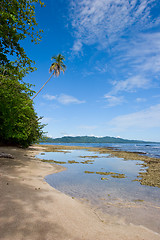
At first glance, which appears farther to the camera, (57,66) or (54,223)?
(57,66)

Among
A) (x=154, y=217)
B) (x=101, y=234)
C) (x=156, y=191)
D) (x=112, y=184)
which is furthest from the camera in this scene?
(x=112, y=184)

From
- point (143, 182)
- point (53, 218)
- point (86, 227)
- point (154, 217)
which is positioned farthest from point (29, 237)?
point (143, 182)

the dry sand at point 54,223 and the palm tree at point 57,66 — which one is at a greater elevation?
the palm tree at point 57,66

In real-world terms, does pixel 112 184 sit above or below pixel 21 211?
below

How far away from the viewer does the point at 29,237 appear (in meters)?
3.36

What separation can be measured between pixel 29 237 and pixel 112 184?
7.67 meters

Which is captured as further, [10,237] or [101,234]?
[101,234]

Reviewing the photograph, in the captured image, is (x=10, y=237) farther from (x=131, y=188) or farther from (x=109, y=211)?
(x=131, y=188)

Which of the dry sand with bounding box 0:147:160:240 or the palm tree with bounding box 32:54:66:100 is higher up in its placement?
the palm tree with bounding box 32:54:66:100

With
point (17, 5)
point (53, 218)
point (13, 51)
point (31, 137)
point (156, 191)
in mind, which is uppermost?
point (17, 5)

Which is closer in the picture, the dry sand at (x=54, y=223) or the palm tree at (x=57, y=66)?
the dry sand at (x=54, y=223)

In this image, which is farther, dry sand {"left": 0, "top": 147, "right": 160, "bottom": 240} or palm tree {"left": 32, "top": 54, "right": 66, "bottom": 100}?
palm tree {"left": 32, "top": 54, "right": 66, "bottom": 100}

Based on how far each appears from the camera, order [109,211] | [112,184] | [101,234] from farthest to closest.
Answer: [112,184] < [109,211] < [101,234]

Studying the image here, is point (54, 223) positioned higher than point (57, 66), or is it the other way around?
point (57, 66)
